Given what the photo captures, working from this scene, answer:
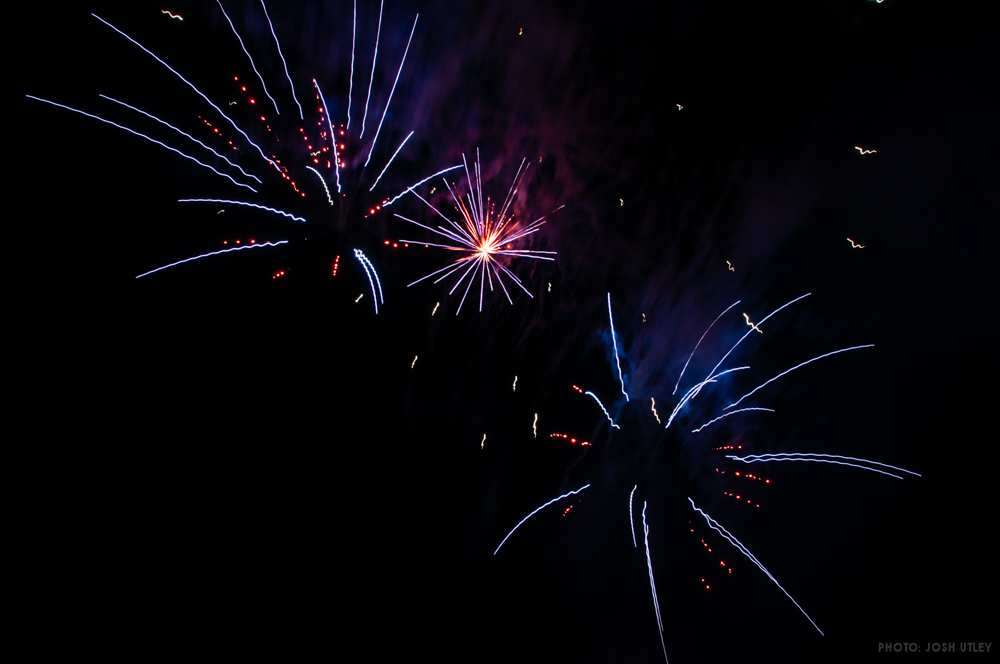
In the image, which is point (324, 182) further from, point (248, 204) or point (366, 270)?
point (366, 270)

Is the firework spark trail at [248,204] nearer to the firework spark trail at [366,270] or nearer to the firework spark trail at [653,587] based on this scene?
the firework spark trail at [366,270]

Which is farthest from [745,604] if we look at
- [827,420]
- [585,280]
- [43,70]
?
[43,70]

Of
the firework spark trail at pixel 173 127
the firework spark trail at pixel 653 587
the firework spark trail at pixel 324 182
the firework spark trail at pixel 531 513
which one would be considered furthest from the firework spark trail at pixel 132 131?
the firework spark trail at pixel 653 587

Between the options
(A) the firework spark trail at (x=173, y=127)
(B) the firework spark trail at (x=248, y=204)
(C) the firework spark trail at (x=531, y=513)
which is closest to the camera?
(A) the firework spark trail at (x=173, y=127)

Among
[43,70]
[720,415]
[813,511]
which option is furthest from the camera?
[813,511]

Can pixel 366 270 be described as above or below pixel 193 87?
below

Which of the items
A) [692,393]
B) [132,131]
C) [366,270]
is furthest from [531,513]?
[132,131]

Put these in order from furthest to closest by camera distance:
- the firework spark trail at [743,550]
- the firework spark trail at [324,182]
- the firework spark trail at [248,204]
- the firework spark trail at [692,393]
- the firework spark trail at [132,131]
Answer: the firework spark trail at [743,550], the firework spark trail at [692,393], the firework spark trail at [324,182], the firework spark trail at [248,204], the firework spark trail at [132,131]

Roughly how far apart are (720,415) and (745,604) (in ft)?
12.9

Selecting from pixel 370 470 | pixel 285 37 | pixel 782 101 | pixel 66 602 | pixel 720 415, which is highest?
pixel 782 101

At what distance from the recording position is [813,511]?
905 cm

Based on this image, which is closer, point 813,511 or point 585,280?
point 585,280

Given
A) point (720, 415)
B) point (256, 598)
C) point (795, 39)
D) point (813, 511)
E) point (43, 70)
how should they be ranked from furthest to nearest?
point (813, 511) → point (720, 415) → point (795, 39) → point (256, 598) → point (43, 70)

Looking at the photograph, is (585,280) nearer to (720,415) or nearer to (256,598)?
(720,415)
